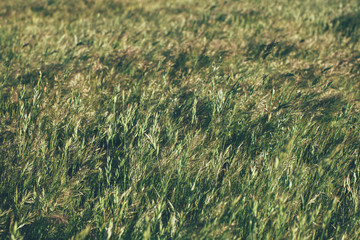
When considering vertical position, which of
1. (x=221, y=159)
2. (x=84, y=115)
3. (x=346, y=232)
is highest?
(x=84, y=115)

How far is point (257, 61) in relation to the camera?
11.7 ft

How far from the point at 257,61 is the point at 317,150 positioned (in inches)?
63.1

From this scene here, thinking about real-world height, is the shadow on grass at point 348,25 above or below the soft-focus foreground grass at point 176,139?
below

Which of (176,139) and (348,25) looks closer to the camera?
(176,139)

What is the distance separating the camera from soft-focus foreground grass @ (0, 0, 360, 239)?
1571mm

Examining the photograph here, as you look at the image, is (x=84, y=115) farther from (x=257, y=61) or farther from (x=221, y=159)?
(x=257, y=61)

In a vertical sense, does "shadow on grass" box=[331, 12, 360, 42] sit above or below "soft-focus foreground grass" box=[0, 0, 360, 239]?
below

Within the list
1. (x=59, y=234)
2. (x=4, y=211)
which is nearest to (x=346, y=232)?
(x=59, y=234)

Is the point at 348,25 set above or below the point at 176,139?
below

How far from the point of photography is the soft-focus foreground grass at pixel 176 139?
5.16 ft

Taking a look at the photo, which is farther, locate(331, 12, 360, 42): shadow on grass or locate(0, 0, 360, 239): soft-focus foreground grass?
locate(331, 12, 360, 42): shadow on grass

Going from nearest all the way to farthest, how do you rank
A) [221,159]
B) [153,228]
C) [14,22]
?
[153,228] < [221,159] < [14,22]

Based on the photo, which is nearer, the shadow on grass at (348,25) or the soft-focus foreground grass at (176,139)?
the soft-focus foreground grass at (176,139)

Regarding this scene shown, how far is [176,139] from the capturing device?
2039mm
